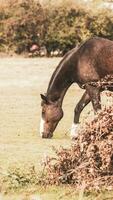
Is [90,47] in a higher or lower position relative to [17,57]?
higher

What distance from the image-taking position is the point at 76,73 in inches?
553

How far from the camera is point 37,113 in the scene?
18859 millimetres

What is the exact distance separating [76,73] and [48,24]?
3967 centimetres

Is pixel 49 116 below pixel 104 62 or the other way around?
below

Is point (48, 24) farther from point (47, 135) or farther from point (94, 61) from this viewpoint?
point (47, 135)

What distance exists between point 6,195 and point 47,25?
4558 centimetres

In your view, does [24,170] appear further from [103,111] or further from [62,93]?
[62,93]

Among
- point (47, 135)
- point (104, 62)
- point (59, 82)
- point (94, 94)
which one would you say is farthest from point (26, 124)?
point (104, 62)

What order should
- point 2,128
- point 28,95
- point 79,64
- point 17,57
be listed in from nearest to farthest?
point 79,64
point 2,128
point 28,95
point 17,57

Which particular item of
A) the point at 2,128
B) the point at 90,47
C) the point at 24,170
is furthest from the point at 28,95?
the point at 24,170

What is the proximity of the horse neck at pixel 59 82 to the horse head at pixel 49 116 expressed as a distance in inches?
4.8

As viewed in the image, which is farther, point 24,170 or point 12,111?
point 12,111

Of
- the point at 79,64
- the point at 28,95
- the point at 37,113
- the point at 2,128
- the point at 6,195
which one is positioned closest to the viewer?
the point at 6,195

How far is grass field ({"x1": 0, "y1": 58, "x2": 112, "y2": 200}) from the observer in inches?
404
